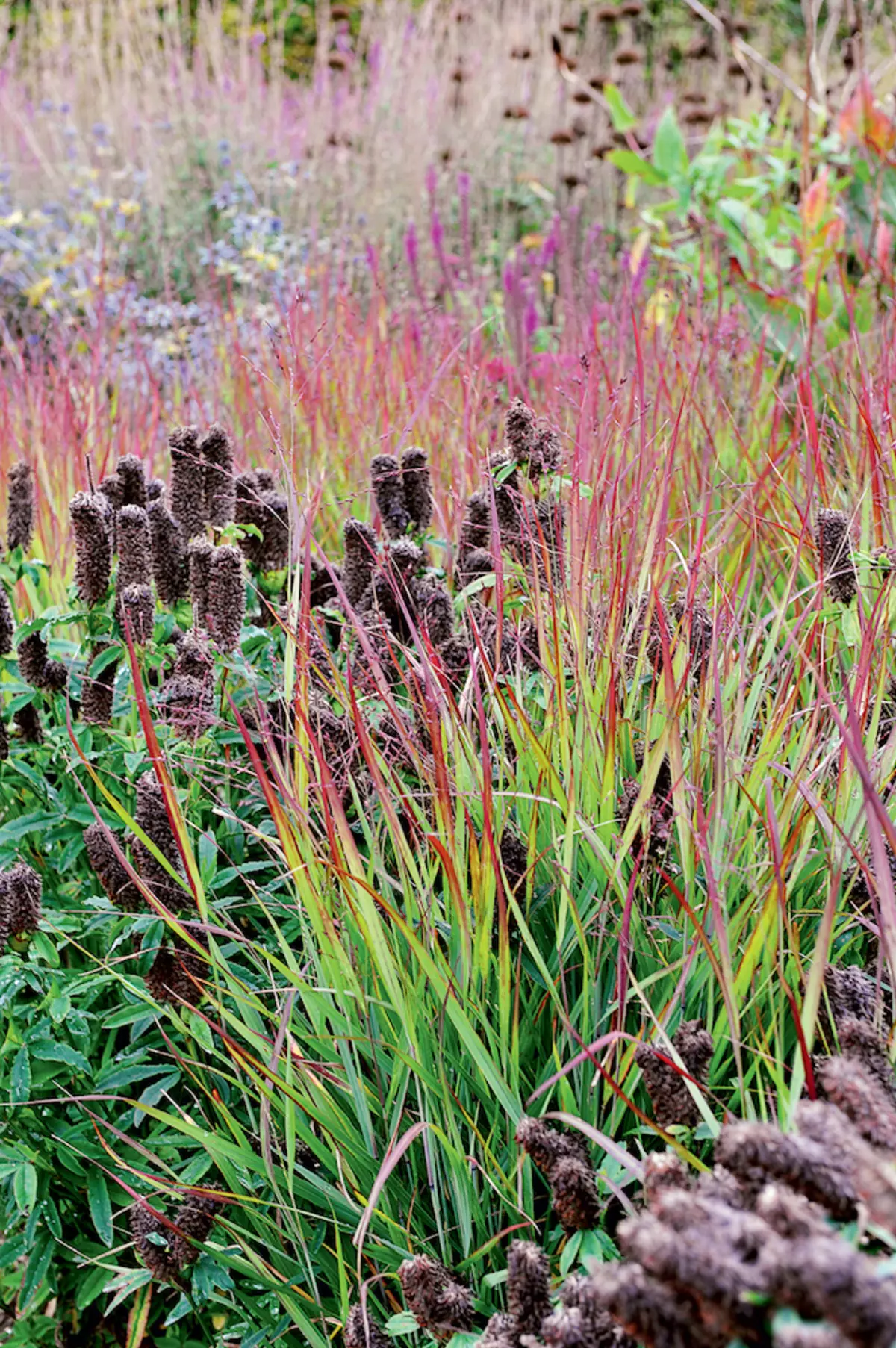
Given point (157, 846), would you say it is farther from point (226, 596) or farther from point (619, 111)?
point (619, 111)

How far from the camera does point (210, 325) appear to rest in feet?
16.1

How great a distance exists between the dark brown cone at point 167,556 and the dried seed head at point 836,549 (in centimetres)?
111

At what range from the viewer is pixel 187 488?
227 cm

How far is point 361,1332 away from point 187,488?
4.79 ft

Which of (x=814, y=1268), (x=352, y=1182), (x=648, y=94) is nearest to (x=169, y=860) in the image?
(x=352, y=1182)

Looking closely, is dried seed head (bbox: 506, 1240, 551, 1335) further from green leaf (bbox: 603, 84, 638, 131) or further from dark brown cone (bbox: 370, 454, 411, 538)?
green leaf (bbox: 603, 84, 638, 131)

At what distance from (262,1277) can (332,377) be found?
2.51 metres

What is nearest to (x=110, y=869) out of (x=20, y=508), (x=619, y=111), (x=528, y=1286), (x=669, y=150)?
(x=528, y=1286)

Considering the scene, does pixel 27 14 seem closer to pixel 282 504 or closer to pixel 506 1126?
pixel 282 504

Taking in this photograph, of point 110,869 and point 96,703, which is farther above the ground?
point 96,703

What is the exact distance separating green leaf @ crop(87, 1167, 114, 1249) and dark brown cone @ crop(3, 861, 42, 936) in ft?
1.38

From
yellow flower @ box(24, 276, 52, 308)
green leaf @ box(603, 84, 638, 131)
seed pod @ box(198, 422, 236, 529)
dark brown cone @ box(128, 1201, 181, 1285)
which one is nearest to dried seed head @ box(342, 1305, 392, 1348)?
dark brown cone @ box(128, 1201, 181, 1285)

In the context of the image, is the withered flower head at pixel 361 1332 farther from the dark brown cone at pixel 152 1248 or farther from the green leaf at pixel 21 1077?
the green leaf at pixel 21 1077

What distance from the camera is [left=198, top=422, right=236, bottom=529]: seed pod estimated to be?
2242mm
